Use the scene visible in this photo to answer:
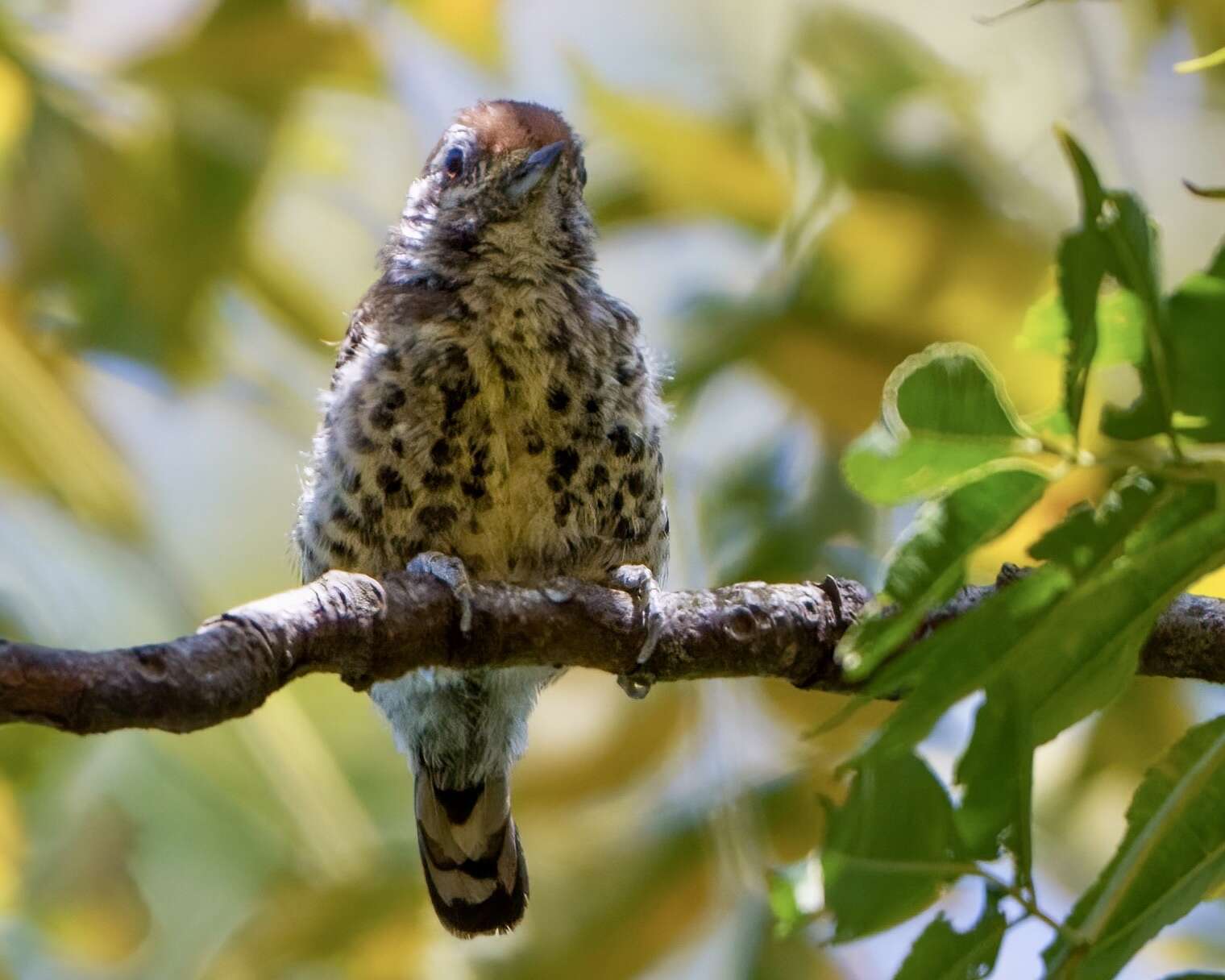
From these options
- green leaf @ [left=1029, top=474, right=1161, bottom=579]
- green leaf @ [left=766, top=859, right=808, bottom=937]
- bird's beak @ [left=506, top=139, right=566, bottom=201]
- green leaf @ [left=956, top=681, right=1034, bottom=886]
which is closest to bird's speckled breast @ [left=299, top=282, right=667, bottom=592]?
bird's beak @ [left=506, top=139, right=566, bottom=201]

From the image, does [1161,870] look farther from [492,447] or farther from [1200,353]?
[492,447]

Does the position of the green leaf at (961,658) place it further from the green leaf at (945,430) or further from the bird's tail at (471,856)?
the bird's tail at (471,856)

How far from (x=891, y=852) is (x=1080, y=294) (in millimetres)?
556

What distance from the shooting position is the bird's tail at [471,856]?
3504 mm

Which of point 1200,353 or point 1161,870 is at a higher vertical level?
point 1200,353

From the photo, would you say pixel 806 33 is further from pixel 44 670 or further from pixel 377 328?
pixel 44 670

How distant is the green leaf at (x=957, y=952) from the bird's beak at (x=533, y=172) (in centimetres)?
219

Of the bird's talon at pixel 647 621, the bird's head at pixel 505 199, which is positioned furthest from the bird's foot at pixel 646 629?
the bird's head at pixel 505 199

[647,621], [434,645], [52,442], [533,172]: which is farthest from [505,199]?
[52,442]

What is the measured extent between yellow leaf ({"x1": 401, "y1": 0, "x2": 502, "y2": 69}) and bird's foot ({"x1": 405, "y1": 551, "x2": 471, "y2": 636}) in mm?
2125

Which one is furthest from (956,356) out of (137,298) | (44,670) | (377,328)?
(137,298)

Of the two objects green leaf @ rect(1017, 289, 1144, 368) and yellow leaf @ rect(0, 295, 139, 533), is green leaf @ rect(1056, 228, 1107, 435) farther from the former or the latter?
yellow leaf @ rect(0, 295, 139, 533)

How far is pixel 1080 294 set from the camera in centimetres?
128

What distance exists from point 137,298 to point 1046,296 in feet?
11.5
